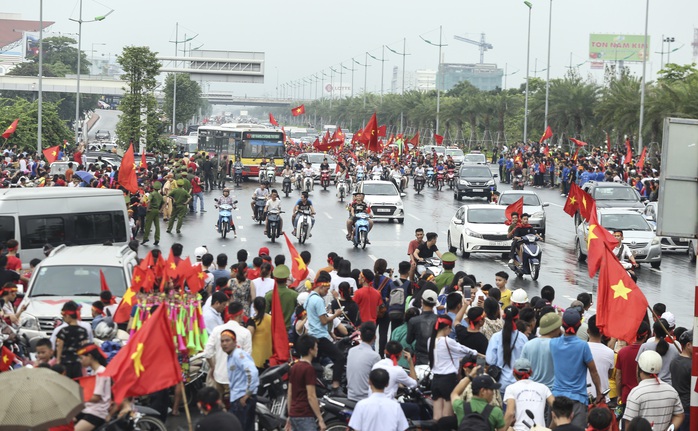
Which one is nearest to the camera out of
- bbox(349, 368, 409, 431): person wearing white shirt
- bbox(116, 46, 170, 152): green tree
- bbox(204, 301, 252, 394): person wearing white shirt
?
bbox(349, 368, 409, 431): person wearing white shirt

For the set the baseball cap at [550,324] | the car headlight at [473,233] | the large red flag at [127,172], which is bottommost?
the car headlight at [473,233]

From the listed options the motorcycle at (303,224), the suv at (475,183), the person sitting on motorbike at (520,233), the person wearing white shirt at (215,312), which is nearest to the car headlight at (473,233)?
the person sitting on motorbike at (520,233)

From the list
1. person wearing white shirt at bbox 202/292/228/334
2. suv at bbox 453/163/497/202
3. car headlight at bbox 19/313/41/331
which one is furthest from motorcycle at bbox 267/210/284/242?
person wearing white shirt at bbox 202/292/228/334

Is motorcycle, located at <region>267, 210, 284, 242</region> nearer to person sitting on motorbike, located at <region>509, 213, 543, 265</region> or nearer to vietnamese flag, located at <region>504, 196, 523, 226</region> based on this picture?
vietnamese flag, located at <region>504, 196, 523, 226</region>

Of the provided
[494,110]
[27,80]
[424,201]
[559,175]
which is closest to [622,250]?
[424,201]

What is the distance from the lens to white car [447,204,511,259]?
28203mm

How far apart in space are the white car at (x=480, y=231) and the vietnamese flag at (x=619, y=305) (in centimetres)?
1608

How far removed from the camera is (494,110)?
88.7 metres

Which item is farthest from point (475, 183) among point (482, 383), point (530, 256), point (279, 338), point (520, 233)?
point (482, 383)

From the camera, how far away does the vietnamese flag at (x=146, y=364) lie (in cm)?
910

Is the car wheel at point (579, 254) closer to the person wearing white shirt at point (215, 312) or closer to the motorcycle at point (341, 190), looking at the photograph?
the motorcycle at point (341, 190)

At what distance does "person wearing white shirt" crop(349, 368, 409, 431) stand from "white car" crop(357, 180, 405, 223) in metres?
27.4

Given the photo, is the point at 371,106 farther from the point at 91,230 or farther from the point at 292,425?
the point at 292,425

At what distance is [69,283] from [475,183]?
32.8 meters
